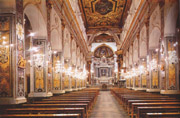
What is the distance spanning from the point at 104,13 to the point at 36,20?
15606 mm

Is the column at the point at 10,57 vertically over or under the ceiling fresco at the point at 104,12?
under

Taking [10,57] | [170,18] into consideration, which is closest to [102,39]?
[170,18]

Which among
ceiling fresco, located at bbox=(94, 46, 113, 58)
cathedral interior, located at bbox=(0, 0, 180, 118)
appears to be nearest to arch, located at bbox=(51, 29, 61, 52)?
cathedral interior, located at bbox=(0, 0, 180, 118)

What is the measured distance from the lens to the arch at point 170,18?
805 centimetres

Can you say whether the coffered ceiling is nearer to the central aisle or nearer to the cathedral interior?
the cathedral interior

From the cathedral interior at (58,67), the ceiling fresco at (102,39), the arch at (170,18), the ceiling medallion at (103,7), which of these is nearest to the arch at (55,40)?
the cathedral interior at (58,67)

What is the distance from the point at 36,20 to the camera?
9062 mm

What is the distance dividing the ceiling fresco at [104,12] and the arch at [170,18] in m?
11.4

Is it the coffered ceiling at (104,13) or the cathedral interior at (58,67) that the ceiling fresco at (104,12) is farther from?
the cathedral interior at (58,67)

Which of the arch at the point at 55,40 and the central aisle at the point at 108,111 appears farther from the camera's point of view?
the arch at the point at 55,40

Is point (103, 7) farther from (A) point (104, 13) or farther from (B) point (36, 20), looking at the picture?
(B) point (36, 20)

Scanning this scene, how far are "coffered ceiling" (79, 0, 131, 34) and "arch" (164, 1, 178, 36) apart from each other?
11.4m

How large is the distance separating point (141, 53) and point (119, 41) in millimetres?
15442

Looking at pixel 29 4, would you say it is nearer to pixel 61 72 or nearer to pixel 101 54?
pixel 61 72
